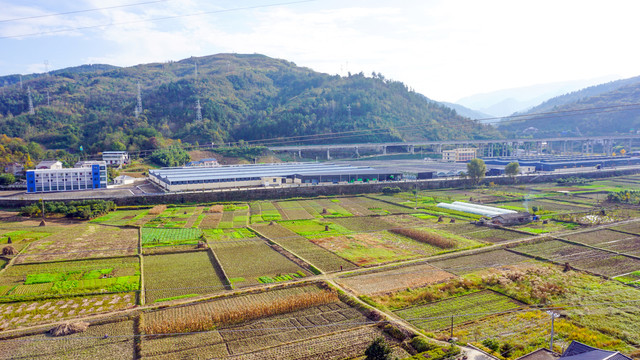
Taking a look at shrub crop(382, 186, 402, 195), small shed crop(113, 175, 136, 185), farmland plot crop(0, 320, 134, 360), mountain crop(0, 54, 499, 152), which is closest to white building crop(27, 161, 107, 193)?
small shed crop(113, 175, 136, 185)

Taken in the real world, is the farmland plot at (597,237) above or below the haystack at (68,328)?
below

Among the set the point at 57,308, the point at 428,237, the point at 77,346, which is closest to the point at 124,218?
the point at 57,308

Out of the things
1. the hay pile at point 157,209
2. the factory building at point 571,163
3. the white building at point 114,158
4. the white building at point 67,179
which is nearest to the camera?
the hay pile at point 157,209

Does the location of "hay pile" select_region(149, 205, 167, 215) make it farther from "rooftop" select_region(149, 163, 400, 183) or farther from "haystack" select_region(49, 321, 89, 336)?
"haystack" select_region(49, 321, 89, 336)

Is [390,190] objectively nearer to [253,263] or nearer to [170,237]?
[170,237]

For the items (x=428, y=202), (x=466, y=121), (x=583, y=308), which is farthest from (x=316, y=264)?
(x=466, y=121)

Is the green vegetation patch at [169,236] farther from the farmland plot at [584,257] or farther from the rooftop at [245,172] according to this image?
the farmland plot at [584,257]

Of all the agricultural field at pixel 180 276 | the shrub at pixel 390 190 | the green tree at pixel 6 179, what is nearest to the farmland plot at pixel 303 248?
the agricultural field at pixel 180 276

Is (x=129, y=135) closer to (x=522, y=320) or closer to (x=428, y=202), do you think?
(x=428, y=202)
